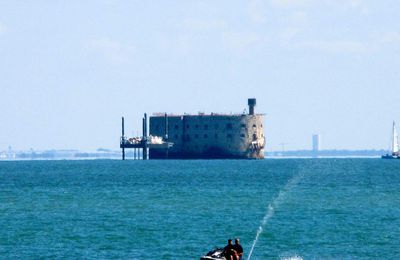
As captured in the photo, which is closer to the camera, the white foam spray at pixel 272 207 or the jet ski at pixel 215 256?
the jet ski at pixel 215 256

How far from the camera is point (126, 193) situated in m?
114

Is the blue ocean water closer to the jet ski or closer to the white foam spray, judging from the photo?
the white foam spray

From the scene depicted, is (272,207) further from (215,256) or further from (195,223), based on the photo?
(215,256)

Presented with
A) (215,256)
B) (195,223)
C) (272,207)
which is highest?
(215,256)

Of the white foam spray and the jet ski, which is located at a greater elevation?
the jet ski

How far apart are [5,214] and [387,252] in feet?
120

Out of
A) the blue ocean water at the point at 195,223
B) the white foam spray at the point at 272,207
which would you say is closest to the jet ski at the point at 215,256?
the white foam spray at the point at 272,207

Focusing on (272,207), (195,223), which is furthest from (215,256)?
(272,207)

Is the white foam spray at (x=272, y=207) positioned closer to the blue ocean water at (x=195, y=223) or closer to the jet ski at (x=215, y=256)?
the blue ocean water at (x=195, y=223)

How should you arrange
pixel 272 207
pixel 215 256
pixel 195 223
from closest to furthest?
pixel 215 256
pixel 195 223
pixel 272 207

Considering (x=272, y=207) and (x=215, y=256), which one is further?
(x=272, y=207)

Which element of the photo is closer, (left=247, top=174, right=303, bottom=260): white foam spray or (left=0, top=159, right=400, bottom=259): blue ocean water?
(left=0, top=159, right=400, bottom=259): blue ocean water

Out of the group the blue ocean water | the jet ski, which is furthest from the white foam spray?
the jet ski

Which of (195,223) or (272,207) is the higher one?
(272,207)
